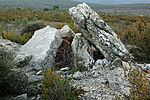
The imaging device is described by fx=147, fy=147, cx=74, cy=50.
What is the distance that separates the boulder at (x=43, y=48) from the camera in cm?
496

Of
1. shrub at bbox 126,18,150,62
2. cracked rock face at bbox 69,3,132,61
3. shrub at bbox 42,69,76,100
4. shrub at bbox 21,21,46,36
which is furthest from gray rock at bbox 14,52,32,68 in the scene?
shrub at bbox 21,21,46,36

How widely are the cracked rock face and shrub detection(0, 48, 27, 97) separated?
9.56ft

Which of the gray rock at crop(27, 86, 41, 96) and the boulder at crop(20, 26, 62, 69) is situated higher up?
the boulder at crop(20, 26, 62, 69)

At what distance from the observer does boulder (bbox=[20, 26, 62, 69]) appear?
4959 mm

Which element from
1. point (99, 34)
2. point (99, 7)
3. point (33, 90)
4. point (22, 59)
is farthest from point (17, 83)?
point (99, 7)

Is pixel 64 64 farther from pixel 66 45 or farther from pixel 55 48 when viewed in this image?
pixel 66 45

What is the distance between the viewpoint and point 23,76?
357 centimetres

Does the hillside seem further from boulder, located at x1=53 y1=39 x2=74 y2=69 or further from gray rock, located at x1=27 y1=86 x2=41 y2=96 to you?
gray rock, located at x1=27 y1=86 x2=41 y2=96

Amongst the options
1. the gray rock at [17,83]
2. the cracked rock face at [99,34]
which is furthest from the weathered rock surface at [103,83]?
the gray rock at [17,83]

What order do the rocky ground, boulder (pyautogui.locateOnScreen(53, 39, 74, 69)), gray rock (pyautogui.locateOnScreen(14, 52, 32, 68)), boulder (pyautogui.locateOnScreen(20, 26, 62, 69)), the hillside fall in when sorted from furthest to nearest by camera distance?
the hillside → boulder (pyautogui.locateOnScreen(53, 39, 74, 69)) → boulder (pyautogui.locateOnScreen(20, 26, 62, 69)) → gray rock (pyautogui.locateOnScreen(14, 52, 32, 68)) → the rocky ground

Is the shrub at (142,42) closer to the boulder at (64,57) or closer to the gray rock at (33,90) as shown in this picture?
the boulder at (64,57)

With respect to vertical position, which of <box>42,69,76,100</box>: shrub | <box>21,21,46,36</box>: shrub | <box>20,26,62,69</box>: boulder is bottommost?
<box>42,69,76,100</box>: shrub

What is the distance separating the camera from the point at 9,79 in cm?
325

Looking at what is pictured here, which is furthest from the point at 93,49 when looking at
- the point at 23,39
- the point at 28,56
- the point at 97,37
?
the point at 23,39
